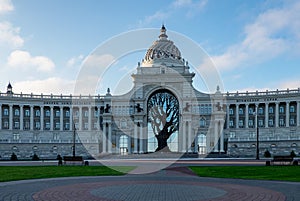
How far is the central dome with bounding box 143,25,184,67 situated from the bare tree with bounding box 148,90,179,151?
1304cm

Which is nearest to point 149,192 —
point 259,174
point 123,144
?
point 259,174

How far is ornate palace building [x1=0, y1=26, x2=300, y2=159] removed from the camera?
346 feet

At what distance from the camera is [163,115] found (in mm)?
109688

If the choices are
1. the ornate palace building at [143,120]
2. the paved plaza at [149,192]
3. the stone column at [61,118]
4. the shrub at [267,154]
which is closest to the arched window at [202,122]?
the ornate palace building at [143,120]

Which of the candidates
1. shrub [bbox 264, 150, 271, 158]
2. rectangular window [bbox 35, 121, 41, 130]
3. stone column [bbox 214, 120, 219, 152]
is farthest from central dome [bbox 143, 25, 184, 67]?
shrub [bbox 264, 150, 271, 158]

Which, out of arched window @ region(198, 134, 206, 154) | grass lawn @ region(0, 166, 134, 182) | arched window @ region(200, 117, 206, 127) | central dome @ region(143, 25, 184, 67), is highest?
central dome @ region(143, 25, 184, 67)

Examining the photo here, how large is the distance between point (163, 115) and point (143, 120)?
622 centimetres

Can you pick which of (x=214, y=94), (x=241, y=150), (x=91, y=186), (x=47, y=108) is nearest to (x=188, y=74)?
(x=214, y=94)

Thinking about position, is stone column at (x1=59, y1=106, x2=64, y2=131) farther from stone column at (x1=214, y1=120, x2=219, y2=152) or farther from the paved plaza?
the paved plaza

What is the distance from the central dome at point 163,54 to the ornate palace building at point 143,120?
12.1ft

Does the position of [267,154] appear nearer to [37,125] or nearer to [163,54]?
[163,54]

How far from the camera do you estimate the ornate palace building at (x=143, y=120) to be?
10544cm

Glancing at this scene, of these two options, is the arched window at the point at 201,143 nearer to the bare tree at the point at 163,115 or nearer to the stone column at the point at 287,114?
the bare tree at the point at 163,115

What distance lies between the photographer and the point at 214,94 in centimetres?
11144
